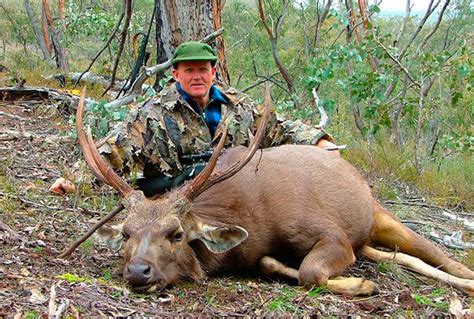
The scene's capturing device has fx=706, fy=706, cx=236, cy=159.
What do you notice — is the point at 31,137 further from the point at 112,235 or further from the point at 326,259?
the point at 326,259

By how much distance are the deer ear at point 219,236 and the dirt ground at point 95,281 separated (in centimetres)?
27

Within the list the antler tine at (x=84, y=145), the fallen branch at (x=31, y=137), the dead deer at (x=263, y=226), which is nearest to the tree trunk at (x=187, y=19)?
the fallen branch at (x=31, y=137)

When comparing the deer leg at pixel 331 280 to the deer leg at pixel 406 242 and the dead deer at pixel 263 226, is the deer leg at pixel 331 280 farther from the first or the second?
the deer leg at pixel 406 242

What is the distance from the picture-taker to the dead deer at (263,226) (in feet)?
15.3

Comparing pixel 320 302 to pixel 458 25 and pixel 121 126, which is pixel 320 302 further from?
pixel 458 25

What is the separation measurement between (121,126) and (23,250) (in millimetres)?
1926

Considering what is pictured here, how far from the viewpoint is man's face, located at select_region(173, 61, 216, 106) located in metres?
6.17

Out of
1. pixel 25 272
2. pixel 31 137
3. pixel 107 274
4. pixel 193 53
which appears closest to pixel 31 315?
pixel 25 272

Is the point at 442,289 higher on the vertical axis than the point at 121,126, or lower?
lower

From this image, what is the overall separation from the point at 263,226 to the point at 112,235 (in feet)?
3.56

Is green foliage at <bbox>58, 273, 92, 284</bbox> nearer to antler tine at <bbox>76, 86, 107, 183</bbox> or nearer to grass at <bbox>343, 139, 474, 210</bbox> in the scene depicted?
antler tine at <bbox>76, 86, 107, 183</bbox>

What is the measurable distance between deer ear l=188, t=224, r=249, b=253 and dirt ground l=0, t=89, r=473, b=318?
0.27 m

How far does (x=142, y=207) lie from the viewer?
4.78 meters

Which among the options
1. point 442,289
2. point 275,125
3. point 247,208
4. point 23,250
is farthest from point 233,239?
point 275,125
